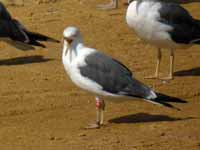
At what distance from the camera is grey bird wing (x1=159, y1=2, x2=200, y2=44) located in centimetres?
1124

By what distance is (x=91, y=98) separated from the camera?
10.1 metres

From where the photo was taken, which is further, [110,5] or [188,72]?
[110,5]

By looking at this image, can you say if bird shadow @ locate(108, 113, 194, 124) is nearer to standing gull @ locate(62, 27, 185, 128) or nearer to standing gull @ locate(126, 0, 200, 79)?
standing gull @ locate(62, 27, 185, 128)

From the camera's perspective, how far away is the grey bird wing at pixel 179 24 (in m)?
11.2

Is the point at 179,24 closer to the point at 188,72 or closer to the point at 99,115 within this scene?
the point at 188,72

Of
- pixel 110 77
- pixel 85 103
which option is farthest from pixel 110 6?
pixel 110 77

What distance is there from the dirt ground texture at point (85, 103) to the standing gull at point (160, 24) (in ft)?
1.49

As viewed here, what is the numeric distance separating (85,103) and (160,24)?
1970 mm

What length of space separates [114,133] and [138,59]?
3418 millimetres

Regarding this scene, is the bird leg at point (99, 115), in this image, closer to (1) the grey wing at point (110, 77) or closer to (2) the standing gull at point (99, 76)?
(2) the standing gull at point (99, 76)

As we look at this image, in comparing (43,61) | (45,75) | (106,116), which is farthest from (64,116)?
(43,61)

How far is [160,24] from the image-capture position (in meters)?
11.2

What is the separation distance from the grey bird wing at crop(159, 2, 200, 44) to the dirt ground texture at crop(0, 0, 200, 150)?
1.64 ft

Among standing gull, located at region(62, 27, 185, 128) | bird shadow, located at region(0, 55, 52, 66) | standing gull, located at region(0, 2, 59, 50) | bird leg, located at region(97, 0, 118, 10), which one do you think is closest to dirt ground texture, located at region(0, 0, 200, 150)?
bird shadow, located at region(0, 55, 52, 66)
